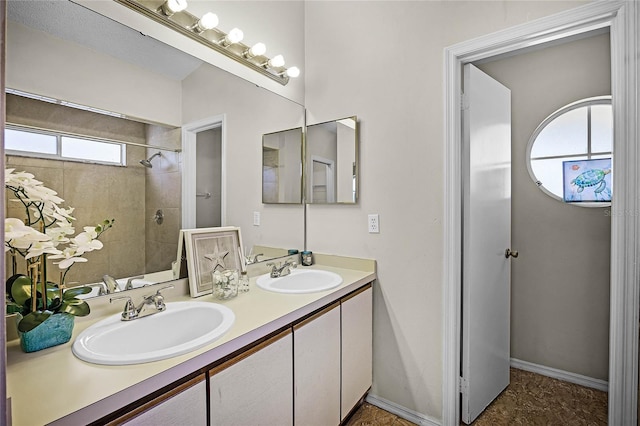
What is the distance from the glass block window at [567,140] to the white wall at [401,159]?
116 cm

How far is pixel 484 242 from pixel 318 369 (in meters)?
1.18

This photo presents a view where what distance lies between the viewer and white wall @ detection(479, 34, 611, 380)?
A: 2082 mm

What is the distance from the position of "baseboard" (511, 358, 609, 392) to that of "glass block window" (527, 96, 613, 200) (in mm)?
1247

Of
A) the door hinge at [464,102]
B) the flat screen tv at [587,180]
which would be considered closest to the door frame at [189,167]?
the door hinge at [464,102]

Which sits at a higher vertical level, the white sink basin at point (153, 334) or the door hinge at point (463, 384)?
the white sink basin at point (153, 334)

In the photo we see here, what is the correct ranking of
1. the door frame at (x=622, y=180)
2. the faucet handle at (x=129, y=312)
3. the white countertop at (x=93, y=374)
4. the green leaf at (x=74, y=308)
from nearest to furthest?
A: 1. the white countertop at (x=93, y=374)
2. the green leaf at (x=74, y=308)
3. the faucet handle at (x=129, y=312)
4. the door frame at (x=622, y=180)

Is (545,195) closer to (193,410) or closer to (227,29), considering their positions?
(227,29)

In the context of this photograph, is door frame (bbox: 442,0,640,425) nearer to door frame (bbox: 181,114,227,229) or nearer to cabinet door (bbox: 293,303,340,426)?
cabinet door (bbox: 293,303,340,426)

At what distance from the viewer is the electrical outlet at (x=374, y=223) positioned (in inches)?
73.3

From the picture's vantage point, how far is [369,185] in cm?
190

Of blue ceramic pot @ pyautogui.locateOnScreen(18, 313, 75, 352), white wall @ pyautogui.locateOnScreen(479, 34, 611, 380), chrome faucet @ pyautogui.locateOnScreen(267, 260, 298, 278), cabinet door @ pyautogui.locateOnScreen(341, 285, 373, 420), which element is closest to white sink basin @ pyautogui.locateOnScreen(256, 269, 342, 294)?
chrome faucet @ pyautogui.locateOnScreen(267, 260, 298, 278)

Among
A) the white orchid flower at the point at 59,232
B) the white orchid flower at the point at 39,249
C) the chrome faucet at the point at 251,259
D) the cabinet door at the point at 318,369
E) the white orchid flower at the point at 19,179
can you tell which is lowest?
the cabinet door at the point at 318,369

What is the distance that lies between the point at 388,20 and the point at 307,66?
2.03 feet

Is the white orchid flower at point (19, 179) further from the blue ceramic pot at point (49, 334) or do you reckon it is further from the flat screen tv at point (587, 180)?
the flat screen tv at point (587, 180)
